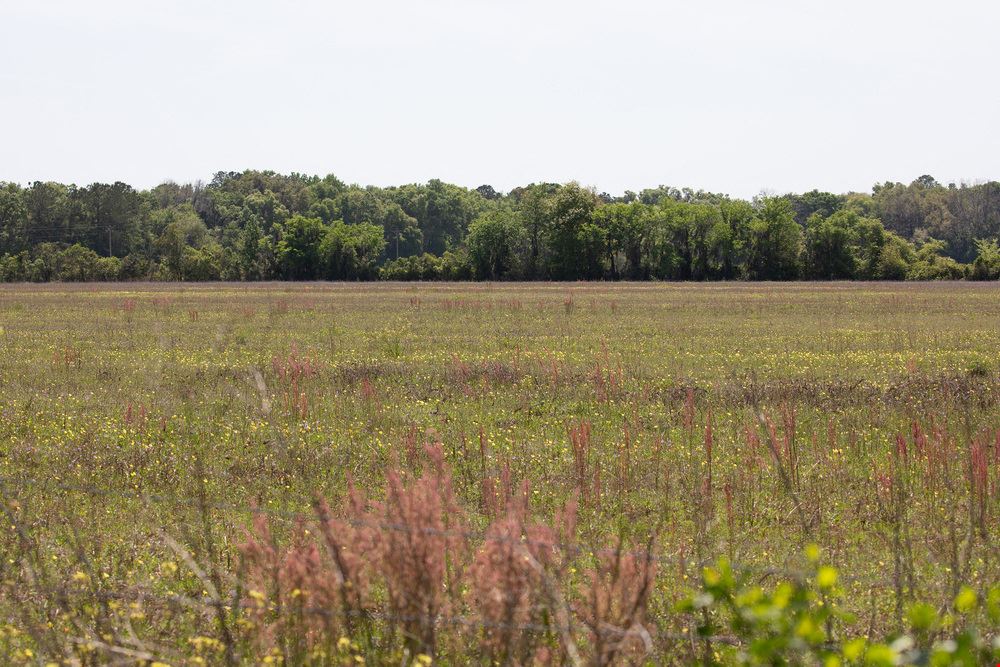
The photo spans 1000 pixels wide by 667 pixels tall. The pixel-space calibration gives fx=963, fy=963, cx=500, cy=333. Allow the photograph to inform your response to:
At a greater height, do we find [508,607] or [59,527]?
[508,607]

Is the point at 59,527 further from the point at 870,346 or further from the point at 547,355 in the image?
the point at 870,346

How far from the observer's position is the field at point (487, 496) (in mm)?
5676

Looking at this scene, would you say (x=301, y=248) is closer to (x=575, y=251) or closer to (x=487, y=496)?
(x=575, y=251)

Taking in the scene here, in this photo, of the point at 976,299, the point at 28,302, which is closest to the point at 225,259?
the point at 28,302

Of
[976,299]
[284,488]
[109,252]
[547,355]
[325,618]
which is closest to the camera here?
[325,618]

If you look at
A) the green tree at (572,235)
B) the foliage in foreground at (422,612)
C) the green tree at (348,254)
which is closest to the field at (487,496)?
the foliage in foreground at (422,612)

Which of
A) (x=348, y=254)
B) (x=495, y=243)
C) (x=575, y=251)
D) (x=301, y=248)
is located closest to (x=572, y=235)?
(x=575, y=251)

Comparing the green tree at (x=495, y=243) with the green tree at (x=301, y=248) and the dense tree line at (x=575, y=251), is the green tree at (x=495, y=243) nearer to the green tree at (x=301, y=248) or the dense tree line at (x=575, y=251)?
the dense tree line at (x=575, y=251)

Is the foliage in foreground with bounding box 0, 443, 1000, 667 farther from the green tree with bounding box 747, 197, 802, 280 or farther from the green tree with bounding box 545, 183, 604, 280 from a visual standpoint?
the green tree with bounding box 545, 183, 604, 280

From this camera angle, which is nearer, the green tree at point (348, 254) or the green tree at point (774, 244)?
the green tree at point (774, 244)

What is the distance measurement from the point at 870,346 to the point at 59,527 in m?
24.4

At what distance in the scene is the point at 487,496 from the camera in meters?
8.06

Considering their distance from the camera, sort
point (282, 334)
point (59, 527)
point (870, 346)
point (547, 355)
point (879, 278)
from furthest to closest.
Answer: point (879, 278), point (282, 334), point (870, 346), point (547, 355), point (59, 527)

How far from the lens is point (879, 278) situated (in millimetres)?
100562
